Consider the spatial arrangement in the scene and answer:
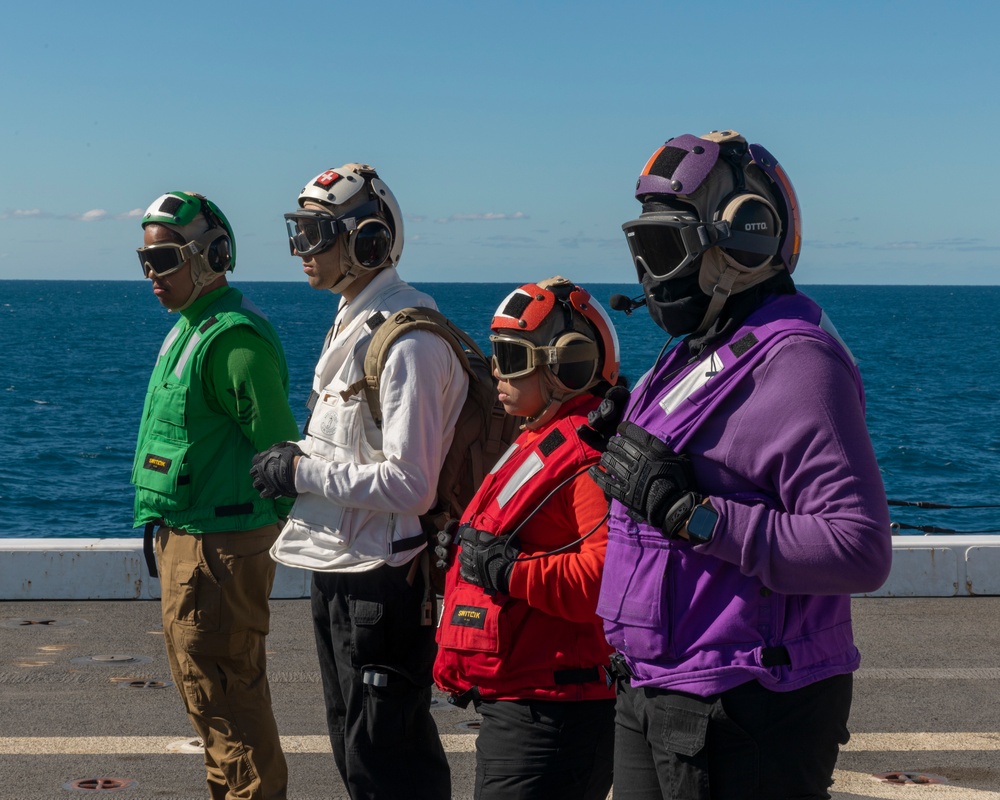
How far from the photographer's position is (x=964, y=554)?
8.44 m

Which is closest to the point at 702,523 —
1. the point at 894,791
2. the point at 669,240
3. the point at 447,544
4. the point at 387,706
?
the point at 669,240

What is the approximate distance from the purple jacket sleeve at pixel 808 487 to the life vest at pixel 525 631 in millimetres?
866

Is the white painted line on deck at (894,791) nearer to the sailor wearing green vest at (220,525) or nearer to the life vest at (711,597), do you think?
the sailor wearing green vest at (220,525)

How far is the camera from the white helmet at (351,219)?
4387 millimetres

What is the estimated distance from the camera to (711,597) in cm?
284

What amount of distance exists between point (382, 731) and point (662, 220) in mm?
2022

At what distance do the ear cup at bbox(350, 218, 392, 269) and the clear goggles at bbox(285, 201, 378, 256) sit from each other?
32mm

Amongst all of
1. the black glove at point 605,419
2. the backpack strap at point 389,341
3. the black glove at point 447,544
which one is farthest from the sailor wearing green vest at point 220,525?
the black glove at point 605,419

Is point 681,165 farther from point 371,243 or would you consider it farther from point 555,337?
point 371,243

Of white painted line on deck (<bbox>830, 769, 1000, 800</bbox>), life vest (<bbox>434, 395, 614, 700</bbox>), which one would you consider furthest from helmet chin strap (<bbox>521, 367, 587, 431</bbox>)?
white painted line on deck (<bbox>830, 769, 1000, 800</bbox>)

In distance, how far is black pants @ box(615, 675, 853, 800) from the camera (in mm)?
2787

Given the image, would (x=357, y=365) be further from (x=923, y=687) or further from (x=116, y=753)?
(x=923, y=687)

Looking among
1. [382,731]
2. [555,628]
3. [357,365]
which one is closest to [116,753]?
[382,731]

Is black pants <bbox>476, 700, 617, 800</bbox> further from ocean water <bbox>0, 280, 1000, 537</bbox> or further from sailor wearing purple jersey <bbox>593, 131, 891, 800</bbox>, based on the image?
ocean water <bbox>0, 280, 1000, 537</bbox>
